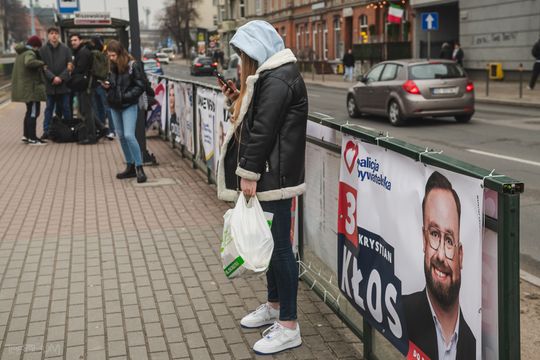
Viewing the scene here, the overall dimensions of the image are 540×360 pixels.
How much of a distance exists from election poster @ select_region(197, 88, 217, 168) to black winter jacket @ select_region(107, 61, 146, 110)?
0.79 m

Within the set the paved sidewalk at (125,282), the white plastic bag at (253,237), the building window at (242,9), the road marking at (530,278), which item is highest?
the building window at (242,9)

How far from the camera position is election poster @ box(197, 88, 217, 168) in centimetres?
845

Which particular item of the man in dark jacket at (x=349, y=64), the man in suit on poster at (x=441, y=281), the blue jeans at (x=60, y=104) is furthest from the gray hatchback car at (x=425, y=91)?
the man in dark jacket at (x=349, y=64)

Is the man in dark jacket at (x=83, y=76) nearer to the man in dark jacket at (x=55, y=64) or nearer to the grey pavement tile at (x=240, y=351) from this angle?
the man in dark jacket at (x=55, y=64)

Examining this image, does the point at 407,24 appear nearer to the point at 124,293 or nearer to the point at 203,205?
the point at 203,205

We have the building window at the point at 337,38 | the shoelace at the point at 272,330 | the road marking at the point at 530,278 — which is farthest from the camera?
the building window at the point at 337,38

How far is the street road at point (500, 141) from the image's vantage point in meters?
7.26

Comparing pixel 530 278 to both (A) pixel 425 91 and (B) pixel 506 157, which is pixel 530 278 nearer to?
(B) pixel 506 157

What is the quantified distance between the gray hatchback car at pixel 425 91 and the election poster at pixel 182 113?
20.8ft

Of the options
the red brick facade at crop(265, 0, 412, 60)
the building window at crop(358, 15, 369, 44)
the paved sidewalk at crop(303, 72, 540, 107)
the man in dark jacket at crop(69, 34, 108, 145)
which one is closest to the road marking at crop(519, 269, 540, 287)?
the man in dark jacket at crop(69, 34, 108, 145)

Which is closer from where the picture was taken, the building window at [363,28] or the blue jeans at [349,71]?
the blue jeans at [349,71]

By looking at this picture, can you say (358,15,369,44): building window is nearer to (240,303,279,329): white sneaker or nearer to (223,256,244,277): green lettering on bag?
(240,303,279,329): white sneaker

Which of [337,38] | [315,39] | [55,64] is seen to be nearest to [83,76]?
[55,64]

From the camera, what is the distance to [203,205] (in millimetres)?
8148
